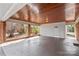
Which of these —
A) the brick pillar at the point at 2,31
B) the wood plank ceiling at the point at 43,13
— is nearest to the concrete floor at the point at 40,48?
the brick pillar at the point at 2,31

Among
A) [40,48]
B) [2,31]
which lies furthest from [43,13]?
[2,31]

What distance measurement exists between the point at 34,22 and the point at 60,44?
0.61 m

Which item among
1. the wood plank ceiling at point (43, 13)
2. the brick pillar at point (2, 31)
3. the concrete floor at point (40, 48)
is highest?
the wood plank ceiling at point (43, 13)

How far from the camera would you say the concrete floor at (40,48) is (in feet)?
6.69

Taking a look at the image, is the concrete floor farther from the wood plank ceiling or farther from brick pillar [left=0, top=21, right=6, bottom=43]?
the wood plank ceiling

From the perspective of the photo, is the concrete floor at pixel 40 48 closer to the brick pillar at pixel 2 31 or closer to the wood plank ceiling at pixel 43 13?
the brick pillar at pixel 2 31

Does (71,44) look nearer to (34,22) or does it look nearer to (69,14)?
(69,14)

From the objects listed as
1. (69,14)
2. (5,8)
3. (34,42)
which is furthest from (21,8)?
(69,14)

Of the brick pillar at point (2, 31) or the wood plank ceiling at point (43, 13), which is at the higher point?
the wood plank ceiling at point (43, 13)

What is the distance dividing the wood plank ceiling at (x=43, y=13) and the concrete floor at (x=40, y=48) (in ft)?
1.26

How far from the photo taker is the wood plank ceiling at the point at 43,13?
2.08 m

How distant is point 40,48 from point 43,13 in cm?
62

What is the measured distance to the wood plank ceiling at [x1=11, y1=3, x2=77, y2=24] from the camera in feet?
6.83

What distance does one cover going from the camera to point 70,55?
203 cm
